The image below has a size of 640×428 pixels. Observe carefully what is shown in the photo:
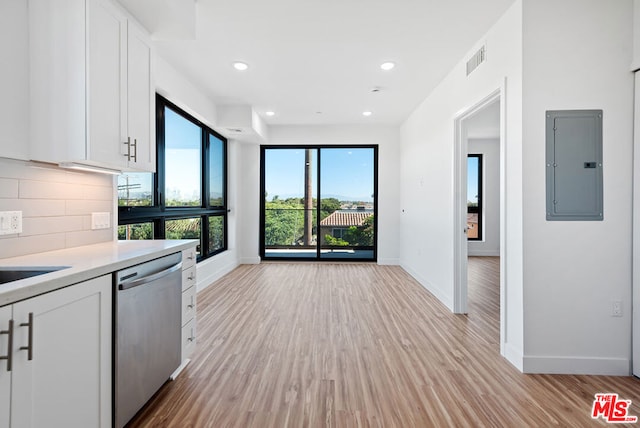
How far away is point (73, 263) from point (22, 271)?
203 mm

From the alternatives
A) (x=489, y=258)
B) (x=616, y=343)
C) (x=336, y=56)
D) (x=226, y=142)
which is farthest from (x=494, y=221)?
(x=226, y=142)

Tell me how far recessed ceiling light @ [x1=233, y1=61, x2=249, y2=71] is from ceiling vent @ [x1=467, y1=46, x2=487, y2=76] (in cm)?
243

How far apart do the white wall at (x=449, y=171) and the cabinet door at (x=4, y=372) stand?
2871 mm

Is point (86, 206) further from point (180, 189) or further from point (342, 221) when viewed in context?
point (342, 221)

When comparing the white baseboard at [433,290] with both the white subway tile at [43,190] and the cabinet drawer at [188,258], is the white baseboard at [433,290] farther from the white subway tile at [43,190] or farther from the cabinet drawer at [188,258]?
the white subway tile at [43,190]

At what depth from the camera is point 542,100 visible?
2230 millimetres

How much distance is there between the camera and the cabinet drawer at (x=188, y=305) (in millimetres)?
2182

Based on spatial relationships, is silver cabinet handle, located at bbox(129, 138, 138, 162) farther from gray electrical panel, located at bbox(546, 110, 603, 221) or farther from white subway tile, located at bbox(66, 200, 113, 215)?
gray electrical panel, located at bbox(546, 110, 603, 221)

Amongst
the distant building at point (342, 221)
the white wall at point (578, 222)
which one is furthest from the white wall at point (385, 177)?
the white wall at point (578, 222)

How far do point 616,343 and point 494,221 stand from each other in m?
5.45

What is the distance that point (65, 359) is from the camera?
1246 millimetres

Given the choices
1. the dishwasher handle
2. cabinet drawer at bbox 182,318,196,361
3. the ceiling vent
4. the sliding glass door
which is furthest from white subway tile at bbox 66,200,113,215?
the sliding glass door

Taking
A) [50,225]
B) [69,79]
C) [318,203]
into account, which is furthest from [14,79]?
[318,203]
